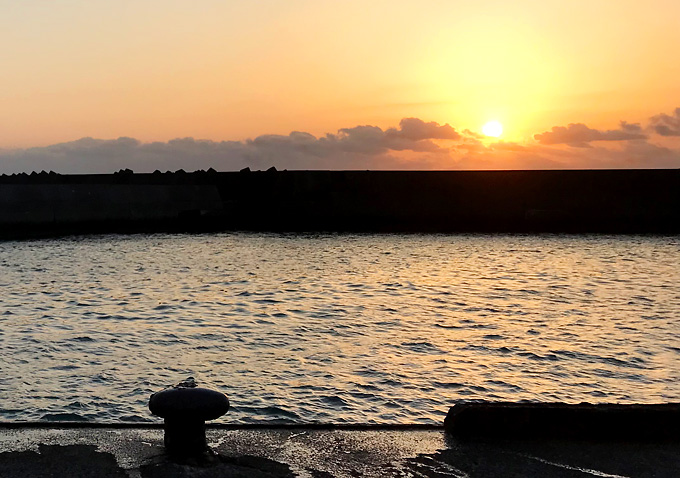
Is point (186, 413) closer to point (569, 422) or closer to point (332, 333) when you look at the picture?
point (569, 422)

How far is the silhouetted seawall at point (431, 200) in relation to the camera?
5684 centimetres

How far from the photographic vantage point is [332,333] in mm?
16609

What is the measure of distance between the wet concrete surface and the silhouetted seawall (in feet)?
→ 164

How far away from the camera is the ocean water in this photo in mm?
11062

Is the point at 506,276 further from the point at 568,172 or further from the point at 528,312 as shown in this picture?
the point at 568,172

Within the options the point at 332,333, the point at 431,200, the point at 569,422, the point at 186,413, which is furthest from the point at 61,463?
the point at 431,200

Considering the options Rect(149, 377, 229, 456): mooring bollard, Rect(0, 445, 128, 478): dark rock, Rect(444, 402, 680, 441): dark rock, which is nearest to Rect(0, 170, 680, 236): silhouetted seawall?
Rect(444, 402, 680, 441): dark rock

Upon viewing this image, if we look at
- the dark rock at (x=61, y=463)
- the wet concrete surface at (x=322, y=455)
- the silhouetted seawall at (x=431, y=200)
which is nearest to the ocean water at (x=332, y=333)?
the wet concrete surface at (x=322, y=455)

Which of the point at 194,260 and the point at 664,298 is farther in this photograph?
the point at 194,260

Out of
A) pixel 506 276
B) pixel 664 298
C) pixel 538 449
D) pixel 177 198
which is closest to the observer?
pixel 538 449

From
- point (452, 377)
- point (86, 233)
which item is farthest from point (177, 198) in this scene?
point (452, 377)

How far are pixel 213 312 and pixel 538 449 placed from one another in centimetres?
1514

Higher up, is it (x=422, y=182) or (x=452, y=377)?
(x=422, y=182)

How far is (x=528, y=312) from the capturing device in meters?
20.6
